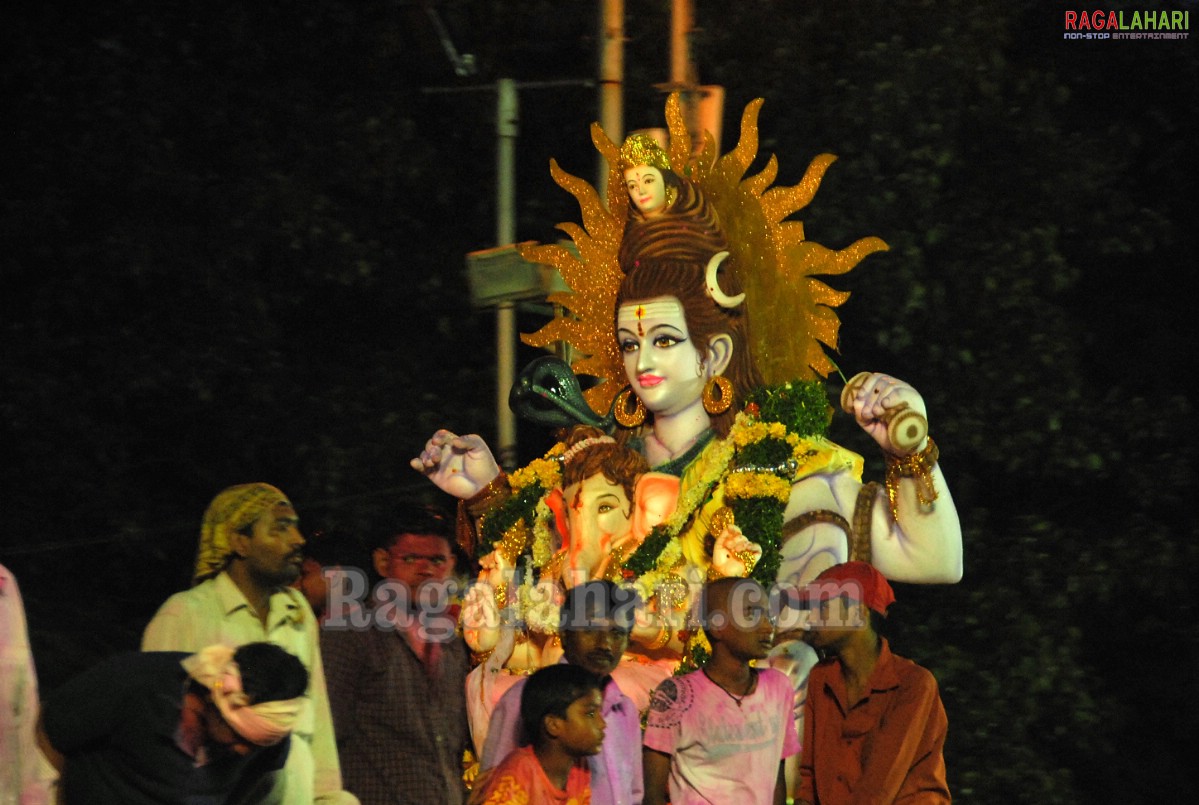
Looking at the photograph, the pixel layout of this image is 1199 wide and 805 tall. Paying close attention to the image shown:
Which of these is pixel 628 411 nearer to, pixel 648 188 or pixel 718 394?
pixel 718 394

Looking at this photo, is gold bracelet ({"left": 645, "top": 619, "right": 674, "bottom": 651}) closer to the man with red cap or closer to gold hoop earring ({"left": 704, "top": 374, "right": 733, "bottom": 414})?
gold hoop earring ({"left": 704, "top": 374, "right": 733, "bottom": 414})

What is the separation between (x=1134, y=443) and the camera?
13297 mm

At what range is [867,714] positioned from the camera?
6980 millimetres

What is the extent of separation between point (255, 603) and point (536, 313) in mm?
6003

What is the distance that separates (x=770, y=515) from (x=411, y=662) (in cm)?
154

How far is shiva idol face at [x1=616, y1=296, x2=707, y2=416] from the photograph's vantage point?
859cm

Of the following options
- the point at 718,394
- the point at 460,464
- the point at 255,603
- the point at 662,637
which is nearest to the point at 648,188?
the point at 718,394

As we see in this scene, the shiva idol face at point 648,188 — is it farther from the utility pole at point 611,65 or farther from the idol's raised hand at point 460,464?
the utility pole at point 611,65

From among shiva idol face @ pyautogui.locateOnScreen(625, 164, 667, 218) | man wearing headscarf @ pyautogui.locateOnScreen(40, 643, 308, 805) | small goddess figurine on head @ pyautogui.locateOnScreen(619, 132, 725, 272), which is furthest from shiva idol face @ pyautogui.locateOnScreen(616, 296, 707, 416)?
man wearing headscarf @ pyautogui.locateOnScreen(40, 643, 308, 805)

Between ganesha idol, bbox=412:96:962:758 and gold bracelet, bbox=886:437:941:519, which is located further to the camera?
ganesha idol, bbox=412:96:962:758

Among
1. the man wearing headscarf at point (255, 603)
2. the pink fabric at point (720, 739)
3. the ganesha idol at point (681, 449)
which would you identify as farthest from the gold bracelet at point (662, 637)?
the man wearing headscarf at point (255, 603)

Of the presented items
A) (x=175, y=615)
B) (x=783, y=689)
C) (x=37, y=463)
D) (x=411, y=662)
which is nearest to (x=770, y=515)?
(x=783, y=689)

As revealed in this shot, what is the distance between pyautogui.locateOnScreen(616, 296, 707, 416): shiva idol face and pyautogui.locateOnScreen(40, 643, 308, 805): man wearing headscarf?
3159 millimetres

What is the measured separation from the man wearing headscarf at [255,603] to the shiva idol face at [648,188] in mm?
2468
